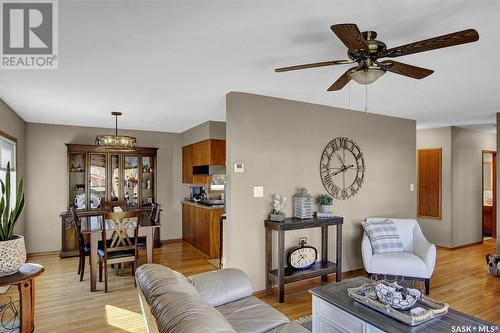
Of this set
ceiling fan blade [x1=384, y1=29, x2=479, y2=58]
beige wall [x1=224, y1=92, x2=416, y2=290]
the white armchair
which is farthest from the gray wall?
ceiling fan blade [x1=384, y1=29, x2=479, y2=58]

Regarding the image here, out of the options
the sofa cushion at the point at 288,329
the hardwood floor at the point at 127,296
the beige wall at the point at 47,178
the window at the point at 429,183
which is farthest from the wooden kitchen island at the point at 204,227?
the window at the point at 429,183

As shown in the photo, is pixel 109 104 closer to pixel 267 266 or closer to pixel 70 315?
pixel 70 315

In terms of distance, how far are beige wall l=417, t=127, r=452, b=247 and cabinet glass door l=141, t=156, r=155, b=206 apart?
5.83 metres

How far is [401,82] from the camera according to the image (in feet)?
10.5

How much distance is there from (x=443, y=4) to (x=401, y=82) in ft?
5.16

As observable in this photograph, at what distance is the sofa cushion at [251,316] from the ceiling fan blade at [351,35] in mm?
1825

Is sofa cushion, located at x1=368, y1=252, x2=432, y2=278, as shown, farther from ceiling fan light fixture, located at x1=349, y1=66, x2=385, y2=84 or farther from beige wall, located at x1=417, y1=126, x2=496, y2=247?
beige wall, located at x1=417, y1=126, x2=496, y2=247

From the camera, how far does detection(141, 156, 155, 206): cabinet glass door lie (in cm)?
→ 637

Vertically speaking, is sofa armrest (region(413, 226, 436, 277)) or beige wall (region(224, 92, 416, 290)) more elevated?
beige wall (region(224, 92, 416, 290))

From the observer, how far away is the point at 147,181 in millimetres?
6441

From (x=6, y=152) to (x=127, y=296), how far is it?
8.52ft

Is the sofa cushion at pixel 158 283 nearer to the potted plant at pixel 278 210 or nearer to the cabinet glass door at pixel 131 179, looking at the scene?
the potted plant at pixel 278 210

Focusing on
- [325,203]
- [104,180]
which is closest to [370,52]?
[325,203]

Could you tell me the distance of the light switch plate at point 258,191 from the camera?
143 inches
